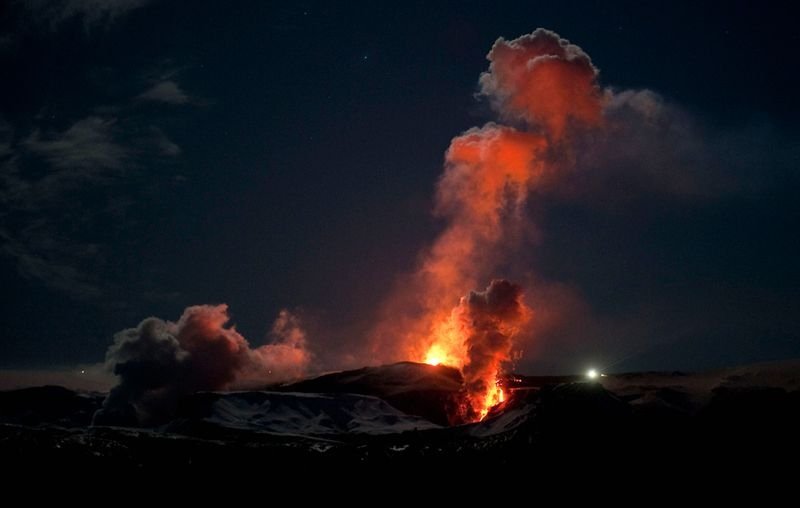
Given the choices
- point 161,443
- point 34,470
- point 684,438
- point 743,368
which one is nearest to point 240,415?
point 161,443

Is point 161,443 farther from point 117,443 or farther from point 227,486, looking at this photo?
point 227,486

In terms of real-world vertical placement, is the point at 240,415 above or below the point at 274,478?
above

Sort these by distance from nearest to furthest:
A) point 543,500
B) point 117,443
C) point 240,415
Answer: point 543,500 < point 117,443 < point 240,415

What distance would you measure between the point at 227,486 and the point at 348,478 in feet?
81.9

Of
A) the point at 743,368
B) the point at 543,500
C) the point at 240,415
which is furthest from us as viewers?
the point at 240,415

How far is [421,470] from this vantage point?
141m

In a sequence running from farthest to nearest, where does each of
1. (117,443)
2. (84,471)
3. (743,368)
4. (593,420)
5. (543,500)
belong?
(743,368) < (117,443) < (84,471) < (593,420) < (543,500)

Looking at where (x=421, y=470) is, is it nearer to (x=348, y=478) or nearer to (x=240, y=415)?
(x=348, y=478)

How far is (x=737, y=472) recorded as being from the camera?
124 meters

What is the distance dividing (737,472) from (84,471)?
122 metres

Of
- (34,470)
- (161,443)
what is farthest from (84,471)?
(161,443)

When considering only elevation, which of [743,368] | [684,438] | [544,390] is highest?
[743,368]

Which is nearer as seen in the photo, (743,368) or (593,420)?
(593,420)

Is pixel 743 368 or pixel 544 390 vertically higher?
pixel 743 368
